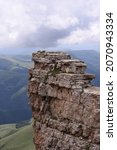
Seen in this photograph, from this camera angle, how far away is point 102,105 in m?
41.4

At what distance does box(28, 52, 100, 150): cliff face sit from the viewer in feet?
187

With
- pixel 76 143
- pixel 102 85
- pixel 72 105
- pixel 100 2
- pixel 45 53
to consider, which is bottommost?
pixel 76 143

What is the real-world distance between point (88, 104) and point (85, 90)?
242 cm

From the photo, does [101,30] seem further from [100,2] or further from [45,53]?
[45,53]

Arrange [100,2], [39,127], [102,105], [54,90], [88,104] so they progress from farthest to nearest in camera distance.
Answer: [39,127] → [54,90] → [88,104] → [100,2] → [102,105]

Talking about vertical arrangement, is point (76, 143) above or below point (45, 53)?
below

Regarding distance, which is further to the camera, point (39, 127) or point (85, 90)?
point (39, 127)

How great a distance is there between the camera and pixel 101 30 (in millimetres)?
42031

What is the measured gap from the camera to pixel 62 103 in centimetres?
6262

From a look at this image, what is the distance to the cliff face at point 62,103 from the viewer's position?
187ft

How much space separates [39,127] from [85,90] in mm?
15396

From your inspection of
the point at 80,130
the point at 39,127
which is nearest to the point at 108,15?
the point at 80,130

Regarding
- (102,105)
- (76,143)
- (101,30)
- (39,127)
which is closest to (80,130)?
(76,143)

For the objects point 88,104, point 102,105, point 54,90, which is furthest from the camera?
point 54,90
